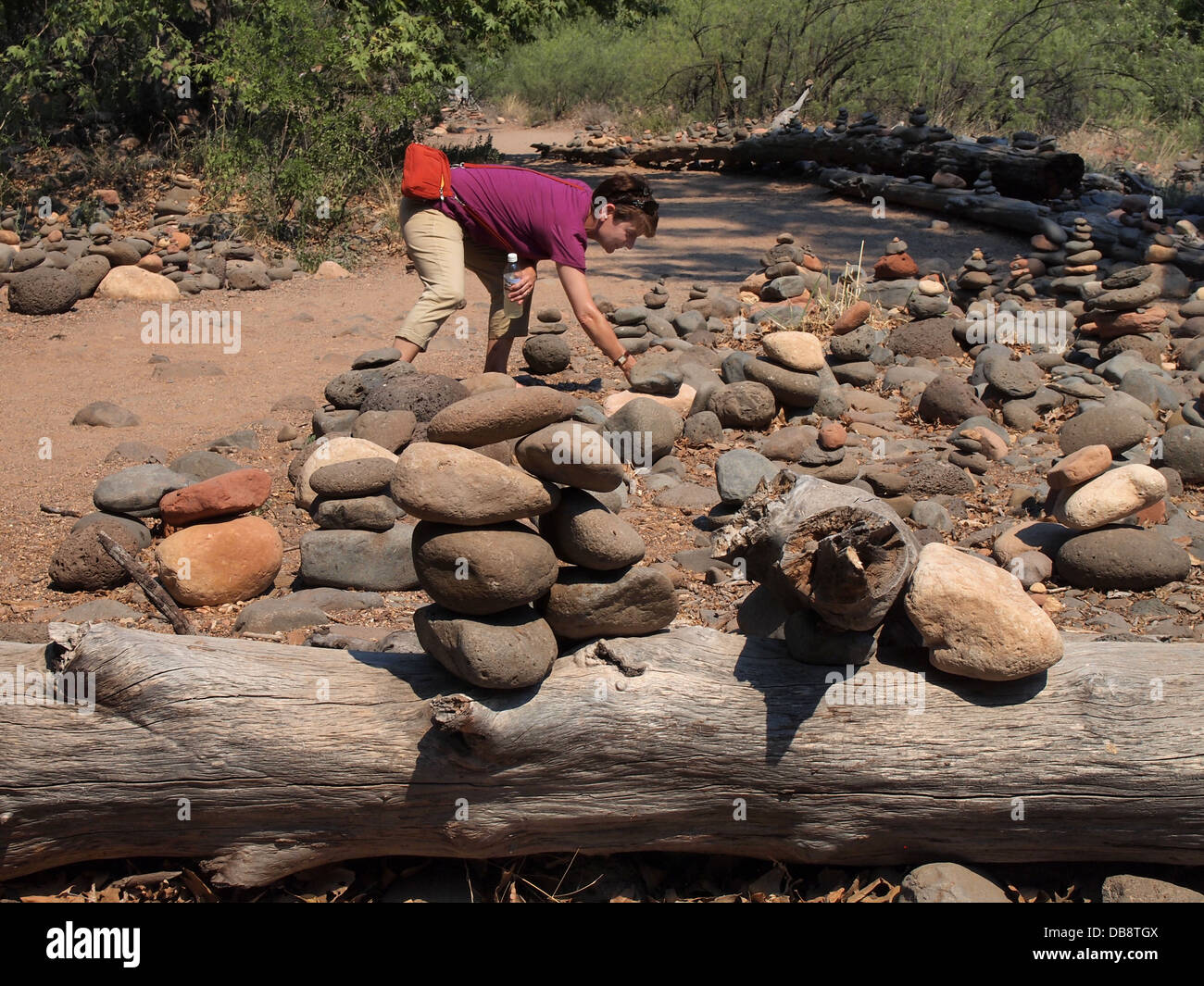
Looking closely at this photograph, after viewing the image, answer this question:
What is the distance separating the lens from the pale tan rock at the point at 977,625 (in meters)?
2.77

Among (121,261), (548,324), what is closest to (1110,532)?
(548,324)

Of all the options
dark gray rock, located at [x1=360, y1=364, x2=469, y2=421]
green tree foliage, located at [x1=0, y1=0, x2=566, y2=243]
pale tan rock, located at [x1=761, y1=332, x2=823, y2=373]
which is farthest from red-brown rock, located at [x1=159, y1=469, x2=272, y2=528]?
green tree foliage, located at [x1=0, y1=0, x2=566, y2=243]

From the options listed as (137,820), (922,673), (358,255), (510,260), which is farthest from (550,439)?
(358,255)

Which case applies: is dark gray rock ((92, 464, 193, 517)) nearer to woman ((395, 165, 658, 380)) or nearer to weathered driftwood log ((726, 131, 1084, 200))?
woman ((395, 165, 658, 380))

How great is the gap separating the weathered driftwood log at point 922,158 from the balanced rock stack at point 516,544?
973 cm

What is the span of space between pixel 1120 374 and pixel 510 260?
3901 millimetres

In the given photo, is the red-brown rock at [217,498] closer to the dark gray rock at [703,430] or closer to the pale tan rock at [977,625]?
the dark gray rock at [703,430]

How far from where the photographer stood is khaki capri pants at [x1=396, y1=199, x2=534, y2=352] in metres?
6.00

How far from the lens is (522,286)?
6031 millimetres

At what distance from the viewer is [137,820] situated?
2.92 m
